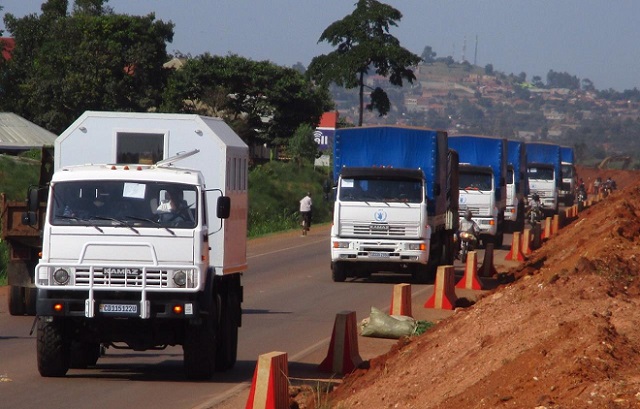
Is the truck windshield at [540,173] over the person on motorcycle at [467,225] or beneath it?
over

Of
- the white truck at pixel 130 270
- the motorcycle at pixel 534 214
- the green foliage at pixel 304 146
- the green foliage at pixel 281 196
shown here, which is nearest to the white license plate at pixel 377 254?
the white truck at pixel 130 270

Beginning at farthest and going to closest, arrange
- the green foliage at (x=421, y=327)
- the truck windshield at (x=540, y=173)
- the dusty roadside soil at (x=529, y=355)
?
the truck windshield at (x=540, y=173) → the green foliage at (x=421, y=327) → the dusty roadside soil at (x=529, y=355)

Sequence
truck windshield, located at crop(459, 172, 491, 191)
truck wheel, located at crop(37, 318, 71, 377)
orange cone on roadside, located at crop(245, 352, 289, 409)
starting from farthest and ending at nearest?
truck windshield, located at crop(459, 172, 491, 191) < truck wheel, located at crop(37, 318, 71, 377) < orange cone on roadside, located at crop(245, 352, 289, 409)

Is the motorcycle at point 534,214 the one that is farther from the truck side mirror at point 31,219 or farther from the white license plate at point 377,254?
the truck side mirror at point 31,219

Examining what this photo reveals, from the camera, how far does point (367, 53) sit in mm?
67250

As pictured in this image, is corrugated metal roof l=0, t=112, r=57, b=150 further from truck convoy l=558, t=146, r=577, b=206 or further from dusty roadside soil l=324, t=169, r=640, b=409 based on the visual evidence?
dusty roadside soil l=324, t=169, r=640, b=409

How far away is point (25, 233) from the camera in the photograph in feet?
58.8

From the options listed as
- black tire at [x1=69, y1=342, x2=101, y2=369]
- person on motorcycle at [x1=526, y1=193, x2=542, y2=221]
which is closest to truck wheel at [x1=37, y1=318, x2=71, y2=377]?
black tire at [x1=69, y1=342, x2=101, y2=369]

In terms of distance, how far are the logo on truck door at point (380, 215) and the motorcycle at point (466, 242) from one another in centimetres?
633

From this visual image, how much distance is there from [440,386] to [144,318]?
3.60 m

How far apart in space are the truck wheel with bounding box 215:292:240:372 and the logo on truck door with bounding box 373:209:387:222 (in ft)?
38.8

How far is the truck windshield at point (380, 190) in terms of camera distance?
2552cm

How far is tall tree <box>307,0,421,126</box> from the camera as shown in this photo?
67.5 meters

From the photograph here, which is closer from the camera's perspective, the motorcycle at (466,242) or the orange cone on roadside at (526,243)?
the motorcycle at (466,242)
